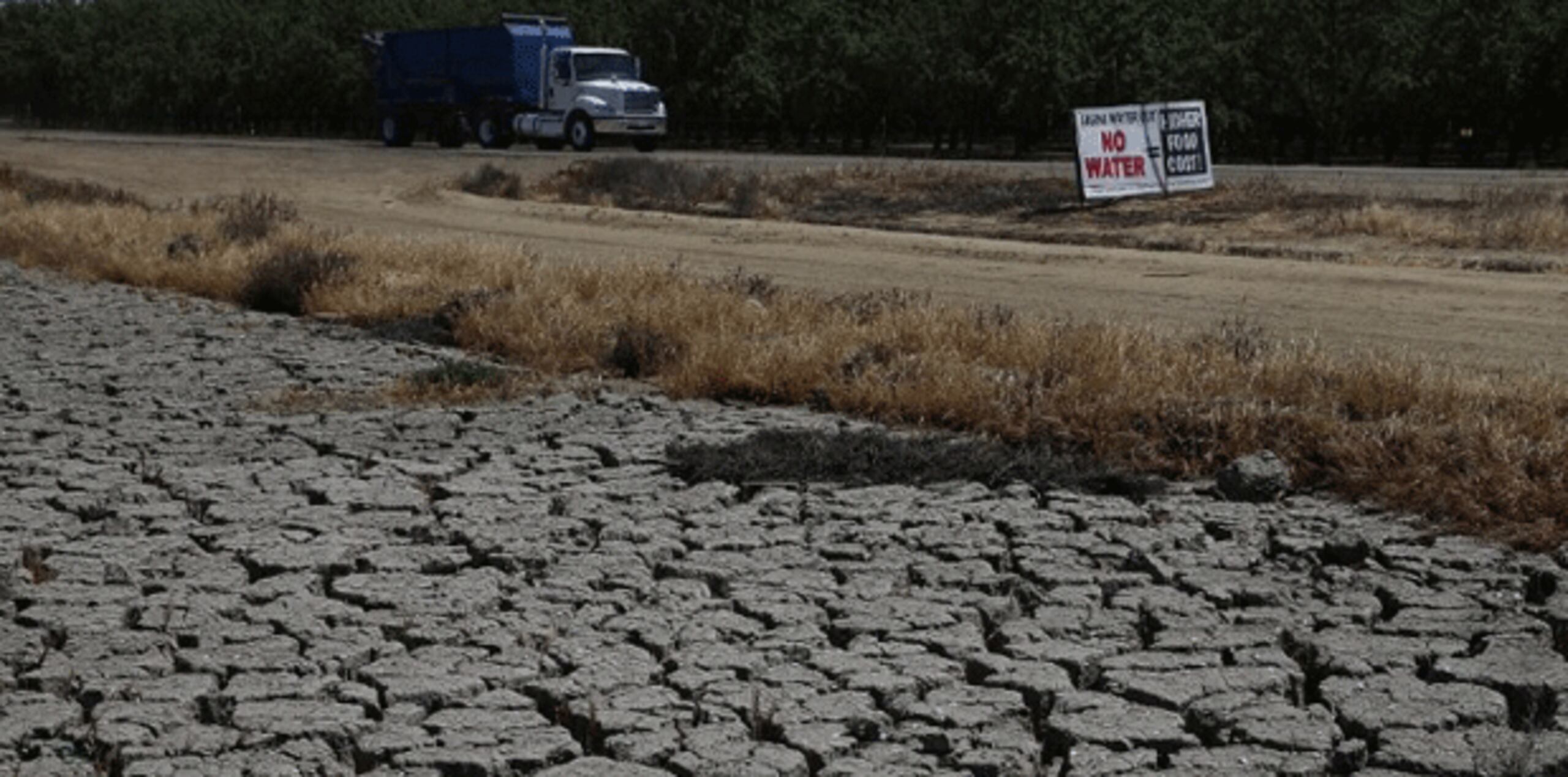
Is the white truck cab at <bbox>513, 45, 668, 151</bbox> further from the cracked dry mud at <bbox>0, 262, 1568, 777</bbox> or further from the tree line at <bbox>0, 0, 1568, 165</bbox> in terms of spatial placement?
the cracked dry mud at <bbox>0, 262, 1568, 777</bbox>

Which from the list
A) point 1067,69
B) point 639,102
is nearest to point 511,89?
A: point 639,102

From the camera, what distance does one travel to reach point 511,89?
5422 cm

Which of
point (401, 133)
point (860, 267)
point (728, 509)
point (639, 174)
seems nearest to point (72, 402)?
point (728, 509)

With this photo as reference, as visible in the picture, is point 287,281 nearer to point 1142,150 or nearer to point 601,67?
point 1142,150

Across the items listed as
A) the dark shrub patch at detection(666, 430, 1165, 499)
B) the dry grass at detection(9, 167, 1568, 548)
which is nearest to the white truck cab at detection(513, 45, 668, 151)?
the dry grass at detection(9, 167, 1568, 548)

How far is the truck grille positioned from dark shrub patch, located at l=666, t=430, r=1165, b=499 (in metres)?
40.8

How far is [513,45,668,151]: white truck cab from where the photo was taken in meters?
50.4

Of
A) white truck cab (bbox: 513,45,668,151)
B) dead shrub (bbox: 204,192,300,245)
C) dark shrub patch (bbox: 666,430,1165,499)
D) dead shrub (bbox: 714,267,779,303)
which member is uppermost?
white truck cab (bbox: 513,45,668,151)

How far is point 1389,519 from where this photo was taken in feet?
28.0

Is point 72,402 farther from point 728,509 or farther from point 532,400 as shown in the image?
point 728,509

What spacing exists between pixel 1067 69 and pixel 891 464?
47462 mm

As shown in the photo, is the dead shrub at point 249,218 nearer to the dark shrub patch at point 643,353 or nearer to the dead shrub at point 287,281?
the dead shrub at point 287,281

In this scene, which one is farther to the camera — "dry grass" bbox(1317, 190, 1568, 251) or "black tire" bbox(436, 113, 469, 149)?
"black tire" bbox(436, 113, 469, 149)

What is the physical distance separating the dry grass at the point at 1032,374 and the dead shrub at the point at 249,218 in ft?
11.9
